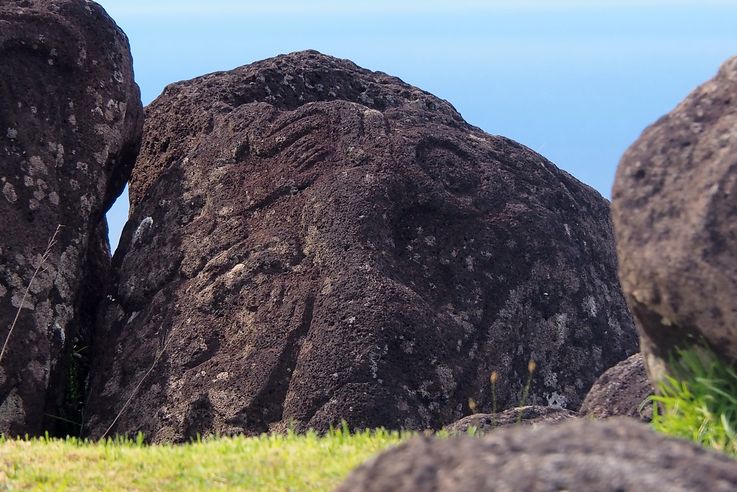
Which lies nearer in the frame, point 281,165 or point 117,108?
point 281,165

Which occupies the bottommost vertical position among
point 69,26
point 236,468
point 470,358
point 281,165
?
point 236,468

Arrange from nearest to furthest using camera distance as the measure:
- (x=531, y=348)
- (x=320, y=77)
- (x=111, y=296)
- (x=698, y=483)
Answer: (x=698, y=483) < (x=531, y=348) < (x=111, y=296) < (x=320, y=77)

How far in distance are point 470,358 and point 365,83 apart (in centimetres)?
394

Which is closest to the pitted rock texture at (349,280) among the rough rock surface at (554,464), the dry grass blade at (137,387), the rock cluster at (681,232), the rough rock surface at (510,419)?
the dry grass blade at (137,387)

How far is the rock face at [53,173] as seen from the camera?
948 cm

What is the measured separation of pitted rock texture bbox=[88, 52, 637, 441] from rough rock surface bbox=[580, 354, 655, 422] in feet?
3.59

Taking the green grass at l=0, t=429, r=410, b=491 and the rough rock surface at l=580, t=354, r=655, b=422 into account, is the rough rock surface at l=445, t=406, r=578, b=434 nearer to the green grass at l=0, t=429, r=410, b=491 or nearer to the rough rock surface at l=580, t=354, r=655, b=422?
the rough rock surface at l=580, t=354, r=655, b=422

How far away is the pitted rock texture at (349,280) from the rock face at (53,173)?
408 mm

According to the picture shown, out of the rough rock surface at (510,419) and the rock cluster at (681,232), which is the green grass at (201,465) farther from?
the rock cluster at (681,232)

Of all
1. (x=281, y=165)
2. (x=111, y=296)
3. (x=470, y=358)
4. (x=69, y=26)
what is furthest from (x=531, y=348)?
(x=69, y=26)

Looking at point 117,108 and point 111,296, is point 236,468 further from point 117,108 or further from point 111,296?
point 117,108

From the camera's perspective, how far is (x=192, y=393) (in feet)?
29.1

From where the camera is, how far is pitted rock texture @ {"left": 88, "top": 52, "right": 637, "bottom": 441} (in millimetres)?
8484

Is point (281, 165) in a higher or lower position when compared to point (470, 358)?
higher
